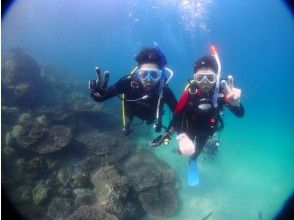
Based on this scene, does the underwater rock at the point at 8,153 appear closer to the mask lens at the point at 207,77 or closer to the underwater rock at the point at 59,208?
the underwater rock at the point at 59,208

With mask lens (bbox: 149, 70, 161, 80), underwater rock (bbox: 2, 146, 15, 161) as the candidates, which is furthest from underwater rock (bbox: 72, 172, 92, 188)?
mask lens (bbox: 149, 70, 161, 80)

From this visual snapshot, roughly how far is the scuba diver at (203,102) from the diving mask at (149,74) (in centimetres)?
65

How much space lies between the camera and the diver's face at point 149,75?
222 inches

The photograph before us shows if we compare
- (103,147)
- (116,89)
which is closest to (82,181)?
(103,147)

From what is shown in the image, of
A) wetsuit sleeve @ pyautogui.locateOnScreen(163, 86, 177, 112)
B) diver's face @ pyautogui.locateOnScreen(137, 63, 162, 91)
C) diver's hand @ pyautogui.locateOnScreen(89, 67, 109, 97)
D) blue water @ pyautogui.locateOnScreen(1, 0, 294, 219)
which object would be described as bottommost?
blue water @ pyautogui.locateOnScreen(1, 0, 294, 219)

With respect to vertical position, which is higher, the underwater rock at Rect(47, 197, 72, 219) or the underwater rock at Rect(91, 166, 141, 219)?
the underwater rock at Rect(91, 166, 141, 219)

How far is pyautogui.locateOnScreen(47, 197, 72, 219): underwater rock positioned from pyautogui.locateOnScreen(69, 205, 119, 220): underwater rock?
104cm

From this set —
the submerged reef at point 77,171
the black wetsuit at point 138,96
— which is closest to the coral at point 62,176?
the submerged reef at point 77,171

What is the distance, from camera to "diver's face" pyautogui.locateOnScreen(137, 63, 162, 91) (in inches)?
222

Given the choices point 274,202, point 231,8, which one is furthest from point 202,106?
point 231,8

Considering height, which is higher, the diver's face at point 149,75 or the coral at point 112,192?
the diver's face at point 149,75

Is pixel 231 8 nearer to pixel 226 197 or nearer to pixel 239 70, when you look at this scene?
pixel 239 70

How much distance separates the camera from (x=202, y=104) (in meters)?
5.46

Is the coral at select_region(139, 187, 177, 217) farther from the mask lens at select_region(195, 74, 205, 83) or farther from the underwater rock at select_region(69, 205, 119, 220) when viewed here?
the mask lens at select_region(195, 74, 205, 83)
